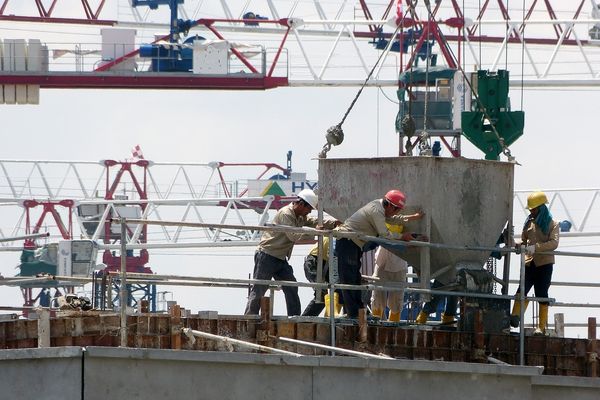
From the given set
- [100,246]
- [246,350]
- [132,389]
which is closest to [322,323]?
[246,350]

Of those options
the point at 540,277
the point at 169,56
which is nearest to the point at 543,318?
the point at 540,277

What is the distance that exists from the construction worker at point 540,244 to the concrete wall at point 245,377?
134 inches

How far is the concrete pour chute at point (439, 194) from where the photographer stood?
789 inches

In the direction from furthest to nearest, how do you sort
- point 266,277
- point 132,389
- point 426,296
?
1. point 266,277
2. point 426,296
3. point 132,389

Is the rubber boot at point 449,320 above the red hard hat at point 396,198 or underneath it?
underneath

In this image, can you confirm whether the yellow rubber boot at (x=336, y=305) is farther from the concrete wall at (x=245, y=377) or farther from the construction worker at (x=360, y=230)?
the concrete wall at (x=245, y=377)

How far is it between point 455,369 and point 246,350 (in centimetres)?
228

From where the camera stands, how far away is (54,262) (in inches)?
3433

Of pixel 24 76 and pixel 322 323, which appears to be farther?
pixel 24 76

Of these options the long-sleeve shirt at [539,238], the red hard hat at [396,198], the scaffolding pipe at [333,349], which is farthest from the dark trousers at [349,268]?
the long-sleeve shirt at [539,238]

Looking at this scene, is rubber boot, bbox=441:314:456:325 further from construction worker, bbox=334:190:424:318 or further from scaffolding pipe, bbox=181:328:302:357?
scaffolding pipe, bbox=181:328:302:357

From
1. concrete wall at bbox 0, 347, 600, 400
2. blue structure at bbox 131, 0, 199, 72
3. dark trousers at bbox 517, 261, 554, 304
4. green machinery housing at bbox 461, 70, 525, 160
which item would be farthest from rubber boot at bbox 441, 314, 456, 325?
blue structure at bbox 131, 0, 199, 72

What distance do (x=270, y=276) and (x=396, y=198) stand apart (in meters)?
2.77

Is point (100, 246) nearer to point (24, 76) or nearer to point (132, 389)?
point (24, 76)
